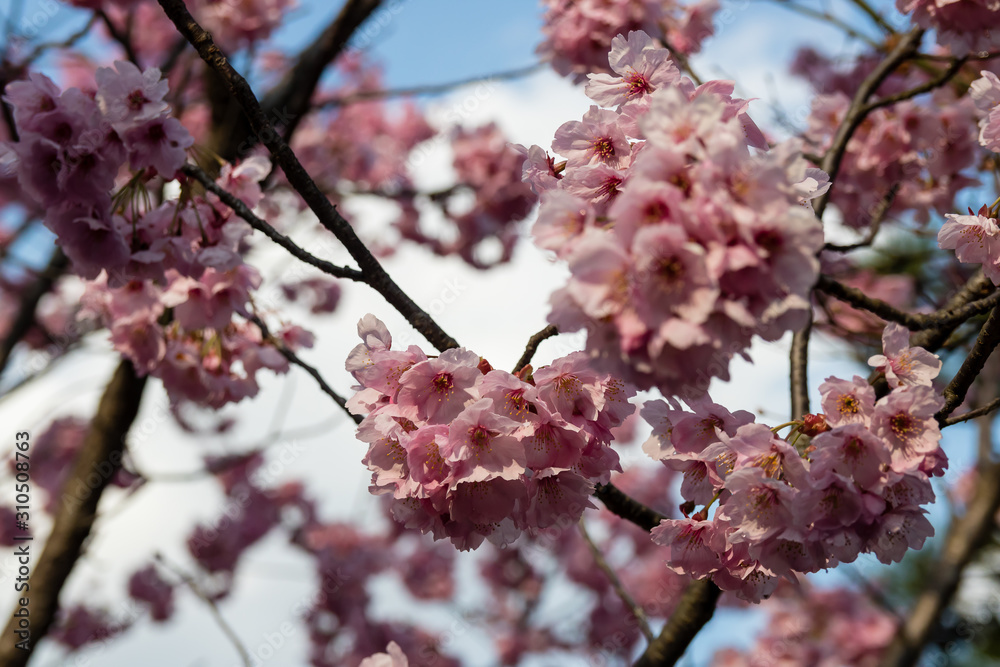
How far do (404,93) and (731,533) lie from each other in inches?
131

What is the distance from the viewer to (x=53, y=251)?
→ 174 inches

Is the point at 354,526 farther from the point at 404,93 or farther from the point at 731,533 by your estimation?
the point at 731,533

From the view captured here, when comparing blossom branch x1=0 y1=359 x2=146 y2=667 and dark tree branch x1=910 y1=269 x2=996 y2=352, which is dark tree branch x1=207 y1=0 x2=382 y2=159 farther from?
dark tree branch x1=910 y1=269 x2=996 y2=352

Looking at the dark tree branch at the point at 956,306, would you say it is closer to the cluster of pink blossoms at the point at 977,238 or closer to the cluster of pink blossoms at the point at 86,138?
the cluster of pink blossoms at the point at 977,238

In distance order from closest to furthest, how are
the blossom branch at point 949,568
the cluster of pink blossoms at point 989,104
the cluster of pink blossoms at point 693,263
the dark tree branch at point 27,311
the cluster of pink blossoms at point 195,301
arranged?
1. the cluster of pink blossoms at point 693,263
2. the cluster of pink blossoms at point 989,104
3. the cluster of pink blossoms at point 195,301
4. the dark tree branch at point 27,311
5. the blossom branch at point 949,568

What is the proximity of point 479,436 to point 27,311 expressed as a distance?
4429 millimetres

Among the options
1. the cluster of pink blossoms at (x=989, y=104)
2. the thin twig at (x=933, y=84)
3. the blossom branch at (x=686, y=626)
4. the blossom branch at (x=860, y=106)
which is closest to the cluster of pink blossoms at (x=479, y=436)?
the blossom branch at (x=686, y=626)

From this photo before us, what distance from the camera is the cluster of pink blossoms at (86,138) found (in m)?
1.74

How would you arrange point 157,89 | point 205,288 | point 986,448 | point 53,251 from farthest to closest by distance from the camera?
point 986,448 < point 53,251 < point 205,288 < point 157,89

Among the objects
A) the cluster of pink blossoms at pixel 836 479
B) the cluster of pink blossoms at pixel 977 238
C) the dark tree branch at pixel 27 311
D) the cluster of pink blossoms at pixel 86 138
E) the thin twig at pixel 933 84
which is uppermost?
the dark tree branch at pixel 27 311

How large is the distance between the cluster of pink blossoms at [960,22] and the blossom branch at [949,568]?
12.3ft

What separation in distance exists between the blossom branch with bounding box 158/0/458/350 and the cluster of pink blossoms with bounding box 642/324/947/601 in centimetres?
73

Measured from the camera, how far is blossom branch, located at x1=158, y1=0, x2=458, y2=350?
1.63 meters

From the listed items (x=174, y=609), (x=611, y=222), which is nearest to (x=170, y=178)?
(x=611, y=222)
